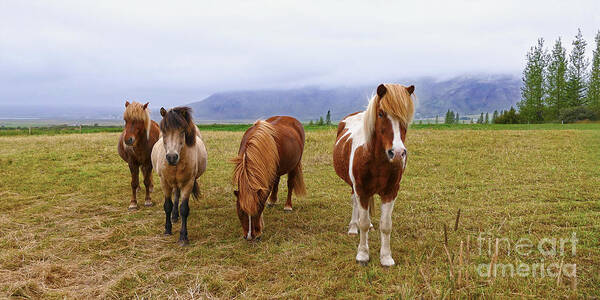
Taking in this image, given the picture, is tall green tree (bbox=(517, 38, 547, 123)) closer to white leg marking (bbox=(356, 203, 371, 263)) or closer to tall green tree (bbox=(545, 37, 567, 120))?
tall green tree (bbox=(545, 37, 567, 120))

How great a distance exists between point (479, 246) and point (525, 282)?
3.37ft

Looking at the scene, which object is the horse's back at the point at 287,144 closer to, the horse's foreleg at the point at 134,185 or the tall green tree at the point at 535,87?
the horse's foreleg at the point at 134,185

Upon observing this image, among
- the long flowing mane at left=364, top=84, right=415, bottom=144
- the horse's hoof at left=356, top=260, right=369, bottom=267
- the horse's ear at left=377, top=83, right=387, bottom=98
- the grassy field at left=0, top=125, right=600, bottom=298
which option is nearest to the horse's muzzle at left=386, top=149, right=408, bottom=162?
the long flowing mane at left=364, top=84, right=415, bottom=144

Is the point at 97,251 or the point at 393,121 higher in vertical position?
the point at 393,121

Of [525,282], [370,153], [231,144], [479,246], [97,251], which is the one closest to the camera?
[525,282]

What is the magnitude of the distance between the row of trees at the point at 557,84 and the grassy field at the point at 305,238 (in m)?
42.9

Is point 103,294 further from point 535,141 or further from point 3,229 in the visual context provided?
point 535,141

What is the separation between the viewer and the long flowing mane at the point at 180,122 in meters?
4.98

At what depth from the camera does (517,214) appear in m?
5.94

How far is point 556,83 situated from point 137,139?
2203 inches

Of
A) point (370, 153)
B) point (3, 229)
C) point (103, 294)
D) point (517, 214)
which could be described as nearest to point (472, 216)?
point (517, 214)

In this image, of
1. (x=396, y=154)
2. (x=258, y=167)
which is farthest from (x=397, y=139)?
(x=258, y=167)

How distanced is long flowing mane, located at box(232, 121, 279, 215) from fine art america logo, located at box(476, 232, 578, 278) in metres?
3.19

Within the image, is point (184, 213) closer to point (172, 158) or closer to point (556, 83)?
point (172, 158)
